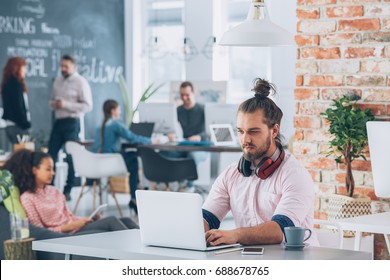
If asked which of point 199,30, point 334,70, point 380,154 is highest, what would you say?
point 199,30

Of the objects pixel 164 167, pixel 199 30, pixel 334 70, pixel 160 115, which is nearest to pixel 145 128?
pixel 160 115

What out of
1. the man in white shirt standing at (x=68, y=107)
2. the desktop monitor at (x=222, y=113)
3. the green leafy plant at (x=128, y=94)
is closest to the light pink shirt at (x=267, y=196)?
the desktop monitor at (x=222, y=113)

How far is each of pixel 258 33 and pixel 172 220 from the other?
237 cm

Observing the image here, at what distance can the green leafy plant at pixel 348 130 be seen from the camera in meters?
4.91

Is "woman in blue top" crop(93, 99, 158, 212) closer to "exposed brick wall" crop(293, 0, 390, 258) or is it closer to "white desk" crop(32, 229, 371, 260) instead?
"exposed brick wall" crop(293, 0, 390, 258)

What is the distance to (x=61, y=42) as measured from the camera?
11.6 meters

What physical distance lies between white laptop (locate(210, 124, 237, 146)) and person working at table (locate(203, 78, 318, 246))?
545 centimetres

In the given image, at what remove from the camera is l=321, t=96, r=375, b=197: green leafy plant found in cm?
491

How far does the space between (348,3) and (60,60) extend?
7.02 metres

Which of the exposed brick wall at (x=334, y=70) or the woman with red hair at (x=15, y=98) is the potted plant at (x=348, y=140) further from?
the woman with red hair at (x=15, y=98)

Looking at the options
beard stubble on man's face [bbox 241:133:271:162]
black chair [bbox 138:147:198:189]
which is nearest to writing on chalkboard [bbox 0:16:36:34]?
black chair [bbox 138:147:198:189]

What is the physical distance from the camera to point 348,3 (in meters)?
5.00

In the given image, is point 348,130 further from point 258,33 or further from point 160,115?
point 160,115
